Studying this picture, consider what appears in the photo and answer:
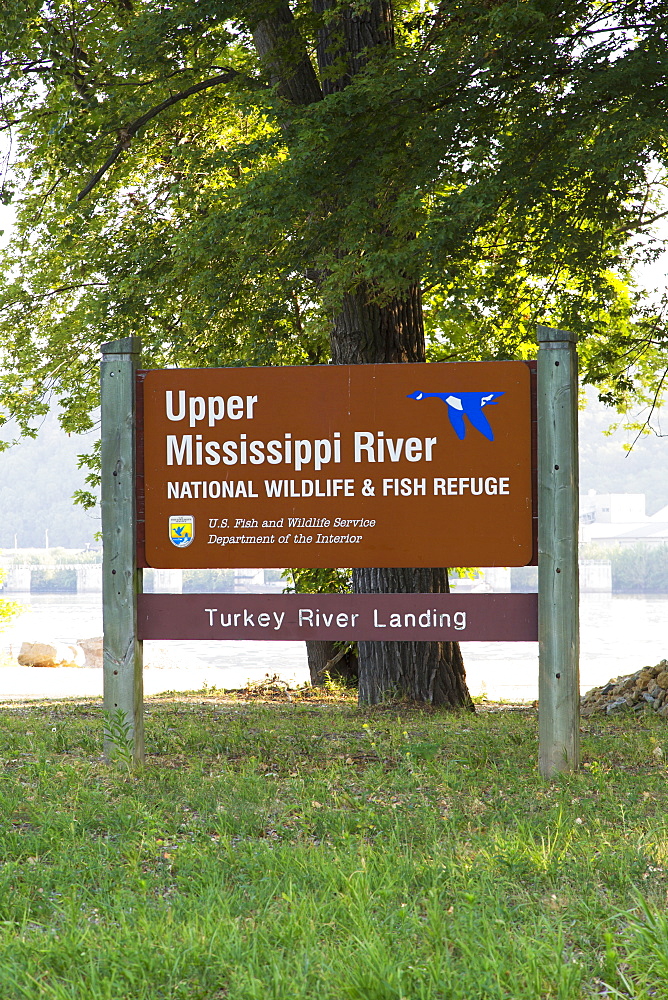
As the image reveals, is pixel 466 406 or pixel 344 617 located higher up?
pixel 466 406

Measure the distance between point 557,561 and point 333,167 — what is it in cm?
414

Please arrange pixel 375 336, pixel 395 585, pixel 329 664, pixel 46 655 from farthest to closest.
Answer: pixel 46 655 < pixel 329 664 < pixel 375 336 < pixel 395 585

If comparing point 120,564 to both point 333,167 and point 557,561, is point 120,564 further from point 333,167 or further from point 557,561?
point 333,167

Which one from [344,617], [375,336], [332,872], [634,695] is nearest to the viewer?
[332,872]

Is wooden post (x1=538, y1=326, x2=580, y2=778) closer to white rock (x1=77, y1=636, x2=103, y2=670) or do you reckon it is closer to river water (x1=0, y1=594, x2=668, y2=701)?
river water (x1=0, y1=594, x2=668, y2=701)

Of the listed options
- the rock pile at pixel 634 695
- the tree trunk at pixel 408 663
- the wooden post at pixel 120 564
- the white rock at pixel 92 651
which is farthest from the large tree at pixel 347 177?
the white rock at pixel 92 651

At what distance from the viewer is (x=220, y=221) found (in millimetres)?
8547

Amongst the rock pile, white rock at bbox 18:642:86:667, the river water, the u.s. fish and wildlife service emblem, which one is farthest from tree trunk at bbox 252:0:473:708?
white rock at bbox 18:642:86:667

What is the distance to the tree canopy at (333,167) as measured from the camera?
7.46 m

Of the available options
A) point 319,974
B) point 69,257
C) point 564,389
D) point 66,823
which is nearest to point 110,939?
point 319,974

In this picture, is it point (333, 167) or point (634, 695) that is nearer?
point (333, 167)

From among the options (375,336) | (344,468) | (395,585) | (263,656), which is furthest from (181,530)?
(263,656)

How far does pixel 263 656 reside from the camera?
76438 mm

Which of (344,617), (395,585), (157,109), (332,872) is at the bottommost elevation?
(332,872)
